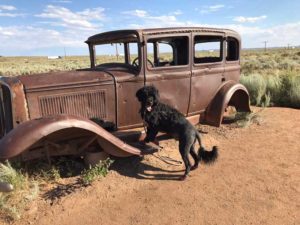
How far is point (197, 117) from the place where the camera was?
598 cm

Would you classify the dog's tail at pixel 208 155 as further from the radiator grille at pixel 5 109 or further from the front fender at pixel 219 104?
the radiator grille at pixel 5 109

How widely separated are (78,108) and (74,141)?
481 millimetres

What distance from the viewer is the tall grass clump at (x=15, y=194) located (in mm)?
3631

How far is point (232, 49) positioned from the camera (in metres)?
6.79

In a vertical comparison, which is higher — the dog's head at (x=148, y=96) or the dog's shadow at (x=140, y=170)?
the dog's head at (x=148, y=96)

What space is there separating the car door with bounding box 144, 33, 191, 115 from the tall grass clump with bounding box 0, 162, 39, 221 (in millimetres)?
2208

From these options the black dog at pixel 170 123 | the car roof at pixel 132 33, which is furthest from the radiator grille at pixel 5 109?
the car roof at pixel 132 33

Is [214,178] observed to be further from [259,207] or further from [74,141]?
[74,141]

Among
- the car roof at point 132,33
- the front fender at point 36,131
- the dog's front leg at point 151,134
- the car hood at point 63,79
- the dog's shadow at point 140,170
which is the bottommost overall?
the dog's shadow at point 140,170

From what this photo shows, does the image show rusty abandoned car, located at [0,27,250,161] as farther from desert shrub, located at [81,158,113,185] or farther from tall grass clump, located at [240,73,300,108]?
tall grass clump, located at [240,73,300,108]

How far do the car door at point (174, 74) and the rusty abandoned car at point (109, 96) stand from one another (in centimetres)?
1

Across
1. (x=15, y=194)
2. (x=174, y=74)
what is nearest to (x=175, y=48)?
(x=174, y=74)

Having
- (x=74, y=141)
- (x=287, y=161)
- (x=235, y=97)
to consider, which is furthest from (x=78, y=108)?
(x=235, y=97)

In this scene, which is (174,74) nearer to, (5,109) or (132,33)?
(132,33)
